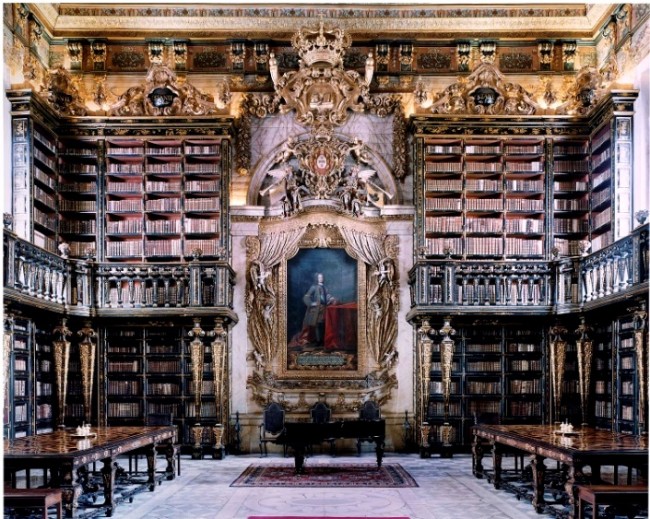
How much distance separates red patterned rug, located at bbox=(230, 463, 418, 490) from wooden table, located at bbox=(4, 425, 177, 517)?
134 centimetres

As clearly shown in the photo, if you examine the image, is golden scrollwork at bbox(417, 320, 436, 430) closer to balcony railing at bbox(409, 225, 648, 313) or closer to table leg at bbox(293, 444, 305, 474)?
balcony railing at bbox(409, 225, 648, 313)

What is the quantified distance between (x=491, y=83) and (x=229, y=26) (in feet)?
15.2

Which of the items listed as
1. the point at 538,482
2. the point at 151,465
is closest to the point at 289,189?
the point at 151,465

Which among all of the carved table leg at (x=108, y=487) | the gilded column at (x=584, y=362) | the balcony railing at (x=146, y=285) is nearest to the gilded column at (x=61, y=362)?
the balcony railing at (x=146, y=285)

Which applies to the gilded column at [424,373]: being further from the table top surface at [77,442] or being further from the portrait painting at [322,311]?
the table top surface at [77,442]

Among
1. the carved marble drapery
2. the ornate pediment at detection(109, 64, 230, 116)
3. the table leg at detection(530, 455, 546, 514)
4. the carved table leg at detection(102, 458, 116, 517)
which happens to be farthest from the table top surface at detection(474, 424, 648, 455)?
the ornate pediment at detection(109, 64, 230, 116)

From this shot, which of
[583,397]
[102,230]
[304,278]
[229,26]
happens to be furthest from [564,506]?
[229,26]

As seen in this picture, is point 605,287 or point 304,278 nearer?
point 605,287

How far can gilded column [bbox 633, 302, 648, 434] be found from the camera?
34.1ft

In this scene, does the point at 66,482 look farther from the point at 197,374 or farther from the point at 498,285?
the point at 498,285

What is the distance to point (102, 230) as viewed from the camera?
14195 mm

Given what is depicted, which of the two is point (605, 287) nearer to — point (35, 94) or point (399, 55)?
point (399, 55)

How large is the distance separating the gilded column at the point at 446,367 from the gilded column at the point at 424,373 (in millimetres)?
243

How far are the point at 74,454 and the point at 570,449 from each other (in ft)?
12.7
